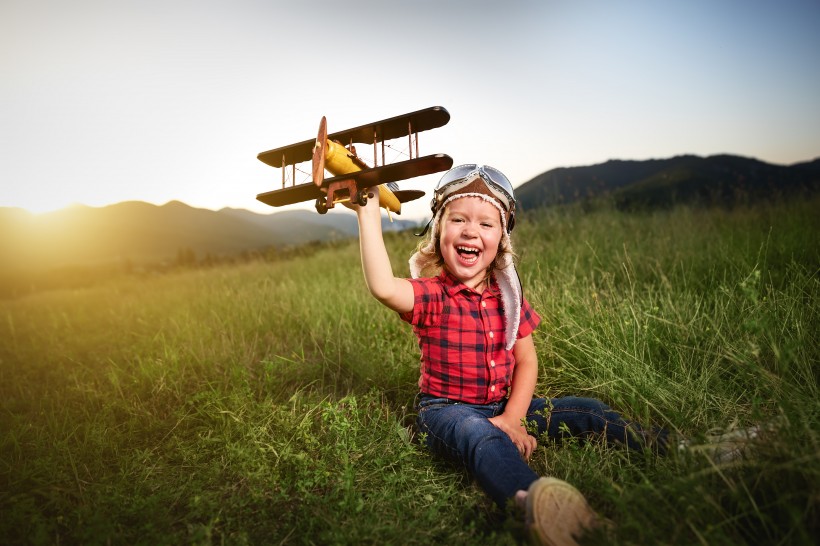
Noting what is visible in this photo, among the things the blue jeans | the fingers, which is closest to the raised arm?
the blue jeans

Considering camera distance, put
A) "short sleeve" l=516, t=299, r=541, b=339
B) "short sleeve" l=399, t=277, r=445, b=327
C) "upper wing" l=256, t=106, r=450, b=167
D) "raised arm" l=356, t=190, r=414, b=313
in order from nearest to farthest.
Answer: "upper wing" l=256, t=106, r=450, b=167 → "raised arm" l=356, t=190, r=414, b=313 → "short sleeve" l=399, t=277, r=445, b=327 → "short sleeve" l=516, t=299, r=541, b=339

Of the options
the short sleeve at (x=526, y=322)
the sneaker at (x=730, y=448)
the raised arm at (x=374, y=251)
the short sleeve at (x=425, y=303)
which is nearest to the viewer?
the sneaker at (x=730, y=448)

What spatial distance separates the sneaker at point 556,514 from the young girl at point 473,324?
0.51 meters

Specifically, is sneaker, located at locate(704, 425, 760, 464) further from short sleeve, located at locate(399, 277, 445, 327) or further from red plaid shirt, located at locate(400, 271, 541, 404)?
short sleeve, located at locate(399, 277, 445, 327)

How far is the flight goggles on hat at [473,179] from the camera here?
89.9 inches

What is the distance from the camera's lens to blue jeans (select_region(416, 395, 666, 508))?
1.69 metres

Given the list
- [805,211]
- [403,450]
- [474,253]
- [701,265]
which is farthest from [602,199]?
[403,450]

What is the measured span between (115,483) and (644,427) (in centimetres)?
267

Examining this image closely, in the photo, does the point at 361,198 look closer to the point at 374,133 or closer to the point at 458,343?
the point at 374,133

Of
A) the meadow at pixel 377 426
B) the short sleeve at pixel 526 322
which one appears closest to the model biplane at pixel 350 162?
the short sleeve at pixel 526 322

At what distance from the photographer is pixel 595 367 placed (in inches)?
103

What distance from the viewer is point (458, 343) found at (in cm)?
222

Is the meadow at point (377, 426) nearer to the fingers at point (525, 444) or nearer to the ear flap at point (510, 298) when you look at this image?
the fingers at point (525, 444)

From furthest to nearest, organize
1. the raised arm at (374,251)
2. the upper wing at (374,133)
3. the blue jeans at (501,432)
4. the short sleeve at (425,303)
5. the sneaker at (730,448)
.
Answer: the short sleeve at (425,303) < the raised arm at (374,251) < the upper wing at (374,133) < the blue jeans at (501,432) < the sneaker at (730,448)
